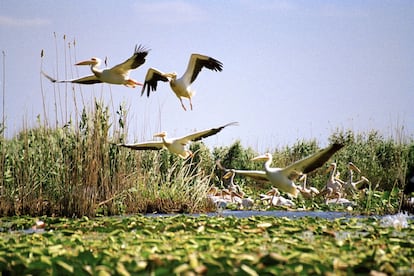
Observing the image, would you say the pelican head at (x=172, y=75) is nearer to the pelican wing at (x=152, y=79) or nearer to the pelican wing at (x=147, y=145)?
the pelican wing at (x=152, y=79)

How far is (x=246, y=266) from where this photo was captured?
513 centimetres

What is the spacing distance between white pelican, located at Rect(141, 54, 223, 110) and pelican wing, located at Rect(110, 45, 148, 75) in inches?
20.9

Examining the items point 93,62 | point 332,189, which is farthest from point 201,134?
point 332,189

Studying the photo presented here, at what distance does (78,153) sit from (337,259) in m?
6.47

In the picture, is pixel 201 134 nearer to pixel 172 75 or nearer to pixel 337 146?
pixel 172 75

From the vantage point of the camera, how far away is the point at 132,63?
10727 millimetres

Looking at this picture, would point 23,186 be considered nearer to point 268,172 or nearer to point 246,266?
point 268,172

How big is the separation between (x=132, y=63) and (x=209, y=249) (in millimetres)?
5093

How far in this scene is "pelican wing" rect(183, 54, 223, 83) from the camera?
36.8 feet

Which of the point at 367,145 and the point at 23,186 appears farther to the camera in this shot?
the point at 367,145

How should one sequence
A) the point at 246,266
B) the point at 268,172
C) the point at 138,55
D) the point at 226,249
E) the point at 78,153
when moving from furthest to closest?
the point at 78,153 < the point at 138,55 < the point at 268,172 < the point at 226,249 < the point at 246,266

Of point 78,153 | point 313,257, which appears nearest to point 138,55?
point 78,153

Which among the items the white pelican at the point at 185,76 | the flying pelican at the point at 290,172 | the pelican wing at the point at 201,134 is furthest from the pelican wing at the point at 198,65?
the flying pelican at the point at 290,172

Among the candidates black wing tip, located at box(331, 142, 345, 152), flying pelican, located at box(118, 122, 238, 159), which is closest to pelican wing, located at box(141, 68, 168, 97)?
flying pelican, located at box(118, 122, 238, 159)
